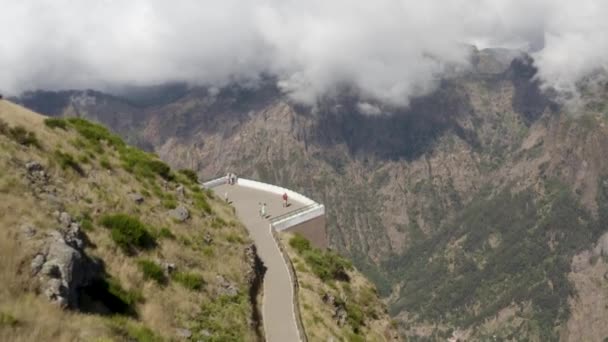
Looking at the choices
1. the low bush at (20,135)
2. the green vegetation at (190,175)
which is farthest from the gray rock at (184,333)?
the green vegetation at (190,175)

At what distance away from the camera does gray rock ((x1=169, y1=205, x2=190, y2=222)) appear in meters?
31.7

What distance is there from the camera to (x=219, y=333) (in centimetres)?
2189

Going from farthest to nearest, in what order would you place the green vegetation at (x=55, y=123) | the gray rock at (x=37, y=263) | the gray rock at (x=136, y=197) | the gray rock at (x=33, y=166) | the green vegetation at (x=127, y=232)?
the green vegetation at (x=55, y=123) < the gray rock at (x=136, y=197) < the gray rock at (x=33, y=166) < the green vegetation at (x=127, y=232) < the gray rock at (x=37, y=263)

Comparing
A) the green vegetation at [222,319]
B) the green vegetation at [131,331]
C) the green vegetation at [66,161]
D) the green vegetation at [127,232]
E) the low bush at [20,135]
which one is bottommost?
the green vegetation at [131,331]

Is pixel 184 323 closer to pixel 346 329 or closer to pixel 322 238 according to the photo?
pixel 346 329

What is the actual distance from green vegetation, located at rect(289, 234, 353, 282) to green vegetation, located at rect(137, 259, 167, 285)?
57.6ft

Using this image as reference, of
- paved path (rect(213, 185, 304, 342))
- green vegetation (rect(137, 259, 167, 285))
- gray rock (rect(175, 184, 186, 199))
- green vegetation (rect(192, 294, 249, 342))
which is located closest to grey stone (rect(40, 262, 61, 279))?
green vegetation (rect(192, 294, 249, 342))

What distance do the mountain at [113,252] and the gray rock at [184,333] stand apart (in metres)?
0.05

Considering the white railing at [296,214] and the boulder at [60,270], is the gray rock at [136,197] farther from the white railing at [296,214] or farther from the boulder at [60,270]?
the white railing at [296,214]

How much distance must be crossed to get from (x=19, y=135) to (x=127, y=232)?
8243 millimetres

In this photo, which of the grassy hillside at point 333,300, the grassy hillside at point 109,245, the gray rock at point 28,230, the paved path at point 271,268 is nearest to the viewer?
the grassy hillside at point 109,245

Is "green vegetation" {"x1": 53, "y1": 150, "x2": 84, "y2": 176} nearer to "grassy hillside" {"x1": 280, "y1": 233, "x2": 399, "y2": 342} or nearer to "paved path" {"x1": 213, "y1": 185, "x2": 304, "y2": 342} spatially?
"paved path" {"x1": 213, "y1": 185, "x2": 304, "y2": 342}

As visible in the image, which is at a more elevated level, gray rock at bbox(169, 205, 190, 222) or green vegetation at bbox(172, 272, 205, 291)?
gray rock at bbox(169, 205, 190, 222)

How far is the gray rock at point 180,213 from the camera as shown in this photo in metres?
31.7
